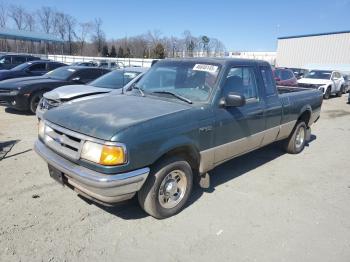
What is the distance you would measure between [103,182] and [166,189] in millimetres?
967

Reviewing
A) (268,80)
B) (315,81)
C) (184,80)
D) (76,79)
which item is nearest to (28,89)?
(76,79)

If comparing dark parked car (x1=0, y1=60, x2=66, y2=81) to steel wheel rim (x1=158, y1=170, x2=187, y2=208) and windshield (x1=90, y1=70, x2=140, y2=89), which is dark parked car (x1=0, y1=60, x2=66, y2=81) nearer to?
windshield (x1=90, y1=70, x2=140, y2=89)

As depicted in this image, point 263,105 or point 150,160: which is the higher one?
point 263,105

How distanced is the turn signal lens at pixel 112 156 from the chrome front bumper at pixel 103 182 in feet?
0.43

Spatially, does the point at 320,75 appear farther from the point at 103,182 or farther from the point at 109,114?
the point at 103,182

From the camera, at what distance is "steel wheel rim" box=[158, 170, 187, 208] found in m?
3.70

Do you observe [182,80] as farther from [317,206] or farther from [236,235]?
[317,206]

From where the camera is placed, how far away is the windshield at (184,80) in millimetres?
4172

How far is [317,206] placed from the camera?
169 inches

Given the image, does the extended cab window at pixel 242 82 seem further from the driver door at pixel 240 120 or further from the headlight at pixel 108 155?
the headlight at pixel 108 155

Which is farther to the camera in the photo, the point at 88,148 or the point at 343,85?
the point at 343,85

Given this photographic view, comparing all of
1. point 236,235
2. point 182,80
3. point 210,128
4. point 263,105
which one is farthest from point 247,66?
point 236,235

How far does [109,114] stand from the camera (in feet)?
11.6

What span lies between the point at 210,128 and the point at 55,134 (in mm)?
A: 1921
